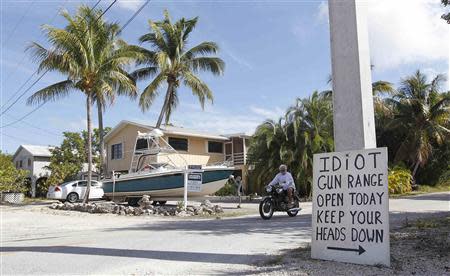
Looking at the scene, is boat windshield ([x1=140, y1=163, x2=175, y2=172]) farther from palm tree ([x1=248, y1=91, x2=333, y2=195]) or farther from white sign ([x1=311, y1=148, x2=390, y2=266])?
white sign ([x1=311, y1=148, x2=390, y2=266])

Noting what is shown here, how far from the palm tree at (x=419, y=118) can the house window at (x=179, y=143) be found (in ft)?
47.9

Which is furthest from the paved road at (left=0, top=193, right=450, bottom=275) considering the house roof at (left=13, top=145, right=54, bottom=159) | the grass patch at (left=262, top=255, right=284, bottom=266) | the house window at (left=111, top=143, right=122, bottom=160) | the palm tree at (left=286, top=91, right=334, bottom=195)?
the house roof at (left=13, top=145, right=54, bottom=159)

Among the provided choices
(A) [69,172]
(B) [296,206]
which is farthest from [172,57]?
(B) [296,206]

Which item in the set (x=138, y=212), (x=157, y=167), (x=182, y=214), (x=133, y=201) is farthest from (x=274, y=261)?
(x=133, y=201)

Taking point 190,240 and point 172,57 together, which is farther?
point 172,57

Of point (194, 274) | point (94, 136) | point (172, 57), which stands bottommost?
point (194, 274)

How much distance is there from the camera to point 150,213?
53.4 feet

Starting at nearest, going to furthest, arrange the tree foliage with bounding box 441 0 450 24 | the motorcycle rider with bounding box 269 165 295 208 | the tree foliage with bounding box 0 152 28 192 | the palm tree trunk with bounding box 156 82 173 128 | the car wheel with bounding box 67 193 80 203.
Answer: the tree foliage with bounding box 441 0 450 24 < the motorcycle rider with bounding box 269 165 295 208 < the car wheel with bounding box 67 193 80 203 < the tree foliage with bounding box 0 152 28 192 < the palm tree trunk with bounding box 156 82 173 128

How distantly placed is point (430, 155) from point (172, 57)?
19.1 m

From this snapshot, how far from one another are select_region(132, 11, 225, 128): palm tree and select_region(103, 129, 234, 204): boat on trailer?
275 inches

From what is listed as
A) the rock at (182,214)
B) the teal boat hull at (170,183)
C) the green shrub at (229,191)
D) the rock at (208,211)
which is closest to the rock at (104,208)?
the rock at (182,214)

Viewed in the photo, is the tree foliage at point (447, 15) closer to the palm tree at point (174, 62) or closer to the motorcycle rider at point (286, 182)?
the motorcycle rider at point (286, 182)

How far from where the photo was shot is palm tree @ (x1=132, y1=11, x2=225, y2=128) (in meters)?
28.8

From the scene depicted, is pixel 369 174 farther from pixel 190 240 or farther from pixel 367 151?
pixel 190 240
